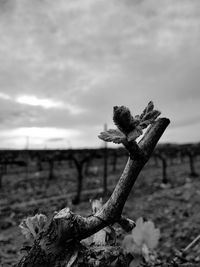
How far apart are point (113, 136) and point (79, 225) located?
31 cm

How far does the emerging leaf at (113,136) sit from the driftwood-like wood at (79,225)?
4.7 inches

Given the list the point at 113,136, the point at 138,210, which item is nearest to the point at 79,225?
the point at 113,136

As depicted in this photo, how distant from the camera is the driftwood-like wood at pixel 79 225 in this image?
3.07ft

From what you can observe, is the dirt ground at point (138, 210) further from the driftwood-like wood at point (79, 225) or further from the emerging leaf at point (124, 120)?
the emerging leaf at point (124, 120)

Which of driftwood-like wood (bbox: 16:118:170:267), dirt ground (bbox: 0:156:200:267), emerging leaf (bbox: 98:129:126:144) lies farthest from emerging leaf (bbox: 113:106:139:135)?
dirt ground (bbox: 0:156:200:267)

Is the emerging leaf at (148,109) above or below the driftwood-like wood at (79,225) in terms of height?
above

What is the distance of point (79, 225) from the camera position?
37.3 inches

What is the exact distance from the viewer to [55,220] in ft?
3.14

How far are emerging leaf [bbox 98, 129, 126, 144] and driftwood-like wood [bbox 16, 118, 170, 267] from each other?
0.12 m

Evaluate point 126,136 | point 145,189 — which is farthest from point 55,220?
point 145,189

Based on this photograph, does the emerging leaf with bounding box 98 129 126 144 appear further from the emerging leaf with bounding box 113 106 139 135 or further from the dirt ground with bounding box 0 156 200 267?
the dirt ground with bounding box 0 156 200 267

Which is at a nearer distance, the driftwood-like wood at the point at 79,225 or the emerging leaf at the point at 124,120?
the emerging leaf at the point at 124,120

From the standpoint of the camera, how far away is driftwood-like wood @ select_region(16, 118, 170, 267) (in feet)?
3.07

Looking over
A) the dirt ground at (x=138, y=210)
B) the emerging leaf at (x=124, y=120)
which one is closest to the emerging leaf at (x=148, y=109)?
the emerging leaf at (x=124, y=120)
